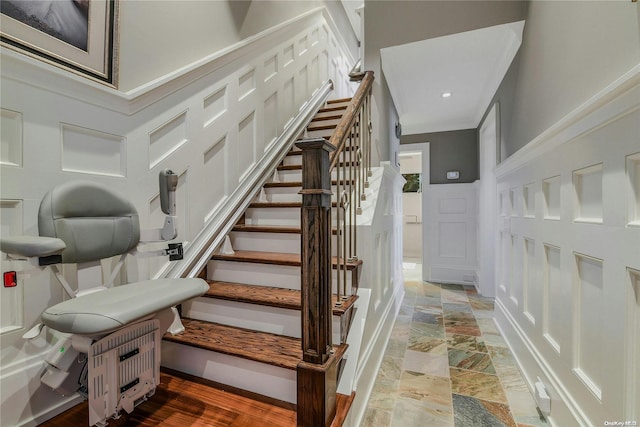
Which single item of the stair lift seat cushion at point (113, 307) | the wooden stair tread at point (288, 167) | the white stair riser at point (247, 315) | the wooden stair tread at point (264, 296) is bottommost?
the white stair riser at point (247, 315)

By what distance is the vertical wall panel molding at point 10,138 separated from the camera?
1104 mm

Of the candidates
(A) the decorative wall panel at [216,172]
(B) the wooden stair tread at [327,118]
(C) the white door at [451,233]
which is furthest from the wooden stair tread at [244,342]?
(C) the white door at [451,233]

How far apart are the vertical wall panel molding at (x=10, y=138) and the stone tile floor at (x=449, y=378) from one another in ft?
6.52

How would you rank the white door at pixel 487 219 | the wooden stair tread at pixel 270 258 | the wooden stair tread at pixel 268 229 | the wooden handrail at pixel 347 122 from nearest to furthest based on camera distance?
the wooden handrail at pixel 347 122
the wooden stair tread at pixel 270 258
the wooden stair tread at pixel 268 229
the white door at pixel 487 219

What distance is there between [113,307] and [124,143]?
3.16ft

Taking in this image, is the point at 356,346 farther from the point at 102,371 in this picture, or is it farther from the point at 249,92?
the point at 249,92

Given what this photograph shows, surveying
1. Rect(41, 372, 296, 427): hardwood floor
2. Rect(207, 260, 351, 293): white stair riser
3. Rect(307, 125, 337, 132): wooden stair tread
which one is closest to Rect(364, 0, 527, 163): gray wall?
Rect(307, 125, 337, 132): wooden stair tread

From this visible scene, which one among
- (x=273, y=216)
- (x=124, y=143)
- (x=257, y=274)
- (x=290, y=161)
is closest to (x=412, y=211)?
(x=290, y=161)

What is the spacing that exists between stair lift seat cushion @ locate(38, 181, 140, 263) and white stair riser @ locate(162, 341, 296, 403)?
0.61 m

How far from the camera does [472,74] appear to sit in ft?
8.63

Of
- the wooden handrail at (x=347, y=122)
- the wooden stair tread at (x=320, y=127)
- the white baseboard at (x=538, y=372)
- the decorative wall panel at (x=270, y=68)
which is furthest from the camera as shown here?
the wooden stair tread at (x=320, y=127)

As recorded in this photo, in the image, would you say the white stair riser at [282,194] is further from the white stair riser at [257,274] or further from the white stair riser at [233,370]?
the white stair riser at [233,370]

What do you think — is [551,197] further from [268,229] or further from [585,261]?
[268,229]

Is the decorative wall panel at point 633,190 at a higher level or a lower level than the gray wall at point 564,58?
lower
